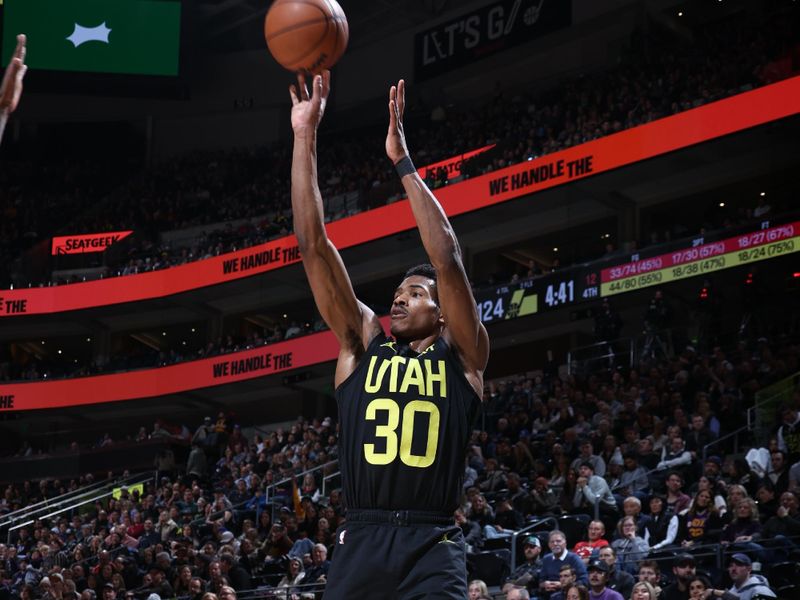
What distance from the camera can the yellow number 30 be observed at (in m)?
4.27

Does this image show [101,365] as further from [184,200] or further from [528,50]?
[528,50]

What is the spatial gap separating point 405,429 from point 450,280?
0.57 m

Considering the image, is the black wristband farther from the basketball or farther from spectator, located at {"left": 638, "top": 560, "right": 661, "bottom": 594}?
spectator, located at {"left": 638, "top": 560, "right": 661, "bottom": 594}

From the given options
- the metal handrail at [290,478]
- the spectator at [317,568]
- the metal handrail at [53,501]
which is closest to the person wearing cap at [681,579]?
the spectator at [317,568]

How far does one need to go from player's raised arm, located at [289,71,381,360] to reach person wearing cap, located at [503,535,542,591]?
22.8ft

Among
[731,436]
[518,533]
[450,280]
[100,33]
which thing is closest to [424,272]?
[450,280]

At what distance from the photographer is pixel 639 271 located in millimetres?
22422

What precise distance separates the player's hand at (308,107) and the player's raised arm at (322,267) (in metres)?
0.03

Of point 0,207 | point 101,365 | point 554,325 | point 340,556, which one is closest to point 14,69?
point 340,556

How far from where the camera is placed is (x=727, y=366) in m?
16.6

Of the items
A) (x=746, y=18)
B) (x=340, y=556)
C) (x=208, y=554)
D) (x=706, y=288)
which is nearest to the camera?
(x=340, y=556)

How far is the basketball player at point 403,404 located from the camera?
416cm

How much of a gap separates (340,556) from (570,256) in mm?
24450

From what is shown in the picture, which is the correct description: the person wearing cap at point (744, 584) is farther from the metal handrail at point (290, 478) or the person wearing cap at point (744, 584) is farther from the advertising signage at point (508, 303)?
the advertising signage at point (508, 303)
